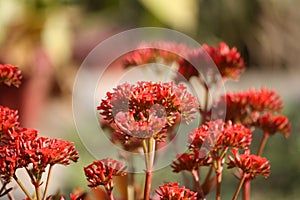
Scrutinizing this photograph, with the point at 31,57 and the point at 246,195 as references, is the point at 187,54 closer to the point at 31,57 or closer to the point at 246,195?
the point at 246,195

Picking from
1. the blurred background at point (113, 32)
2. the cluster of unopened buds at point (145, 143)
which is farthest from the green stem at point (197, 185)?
the blurred background at point (113, 32)

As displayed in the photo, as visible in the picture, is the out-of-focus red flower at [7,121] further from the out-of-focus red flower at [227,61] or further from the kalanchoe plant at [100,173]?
the out-of-focus red flower at [227,61]

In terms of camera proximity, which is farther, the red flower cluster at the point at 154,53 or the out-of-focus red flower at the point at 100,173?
the red flower cluster at the point at 154,53

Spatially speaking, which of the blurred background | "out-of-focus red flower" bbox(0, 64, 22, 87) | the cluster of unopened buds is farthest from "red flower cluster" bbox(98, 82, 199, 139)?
the blurred background

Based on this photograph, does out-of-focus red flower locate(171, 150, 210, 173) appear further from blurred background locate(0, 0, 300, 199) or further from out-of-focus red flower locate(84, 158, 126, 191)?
blurred background locate(0, 0, 300, 199)

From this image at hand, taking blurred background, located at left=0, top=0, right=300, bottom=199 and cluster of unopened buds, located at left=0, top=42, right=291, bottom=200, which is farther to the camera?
blurred background, located at left=0, top=0, right=300, bottom=199

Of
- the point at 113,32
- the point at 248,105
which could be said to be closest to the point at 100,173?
the point at 248,105
